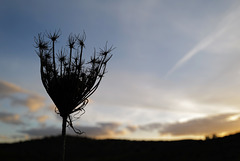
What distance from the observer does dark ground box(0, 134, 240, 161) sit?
29.7m

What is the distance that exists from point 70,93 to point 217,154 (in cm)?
Result: 2454

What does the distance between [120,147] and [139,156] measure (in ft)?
22.6

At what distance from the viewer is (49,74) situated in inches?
372

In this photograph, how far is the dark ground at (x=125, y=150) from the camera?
1168 inches

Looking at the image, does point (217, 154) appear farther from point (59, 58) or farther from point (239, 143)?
point (59, 58)

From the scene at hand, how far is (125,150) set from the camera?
3756cm

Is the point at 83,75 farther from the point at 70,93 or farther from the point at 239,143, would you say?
the point at 239,143

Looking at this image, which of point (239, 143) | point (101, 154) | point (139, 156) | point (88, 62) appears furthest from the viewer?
point (101, 154)

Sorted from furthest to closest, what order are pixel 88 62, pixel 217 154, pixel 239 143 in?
pixel 239 143
pixel 217 154
pixel 88 62

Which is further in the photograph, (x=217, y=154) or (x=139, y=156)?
(x=139, y=156)

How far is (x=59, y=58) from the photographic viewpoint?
9.65m

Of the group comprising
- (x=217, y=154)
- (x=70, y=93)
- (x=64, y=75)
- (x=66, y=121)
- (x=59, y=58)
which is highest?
(x=59, y=58)

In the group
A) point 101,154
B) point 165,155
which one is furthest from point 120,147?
point 165,155

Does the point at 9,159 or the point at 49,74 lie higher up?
the point at 49,74
